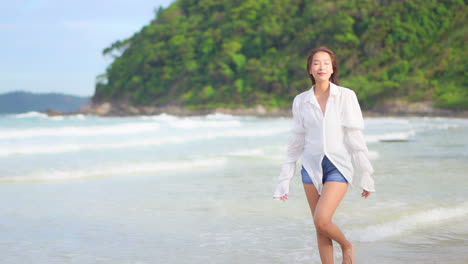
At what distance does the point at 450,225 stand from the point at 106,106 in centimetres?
8368

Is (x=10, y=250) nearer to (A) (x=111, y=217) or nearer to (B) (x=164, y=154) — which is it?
(A) (x=111, y=217)

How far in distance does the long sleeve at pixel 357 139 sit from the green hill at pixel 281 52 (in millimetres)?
53589

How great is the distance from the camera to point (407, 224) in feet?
19.5

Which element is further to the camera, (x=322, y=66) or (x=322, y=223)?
(x=322, y=66)

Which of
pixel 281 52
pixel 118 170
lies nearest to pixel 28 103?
pixel 281 52

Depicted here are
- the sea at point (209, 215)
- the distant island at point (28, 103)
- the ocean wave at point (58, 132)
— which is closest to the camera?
the sea at point (209, 215)

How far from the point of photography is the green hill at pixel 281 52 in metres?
62.5

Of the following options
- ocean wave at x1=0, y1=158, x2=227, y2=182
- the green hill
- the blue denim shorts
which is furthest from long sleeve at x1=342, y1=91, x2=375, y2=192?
the green hill

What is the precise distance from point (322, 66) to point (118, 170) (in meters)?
8.17

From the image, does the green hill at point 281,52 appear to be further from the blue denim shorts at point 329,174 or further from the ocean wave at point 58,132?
the blue denim shorts at point 329,174

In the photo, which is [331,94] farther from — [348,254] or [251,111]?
[251,111]

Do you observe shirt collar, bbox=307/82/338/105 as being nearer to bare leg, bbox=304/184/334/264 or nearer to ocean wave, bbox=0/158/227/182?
bare leg, bbox=304/184/334/264

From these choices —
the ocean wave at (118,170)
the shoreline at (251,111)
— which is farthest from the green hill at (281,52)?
the ocean wave at (118,170)

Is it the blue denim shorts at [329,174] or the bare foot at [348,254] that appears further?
the bare foot at [348,254]
